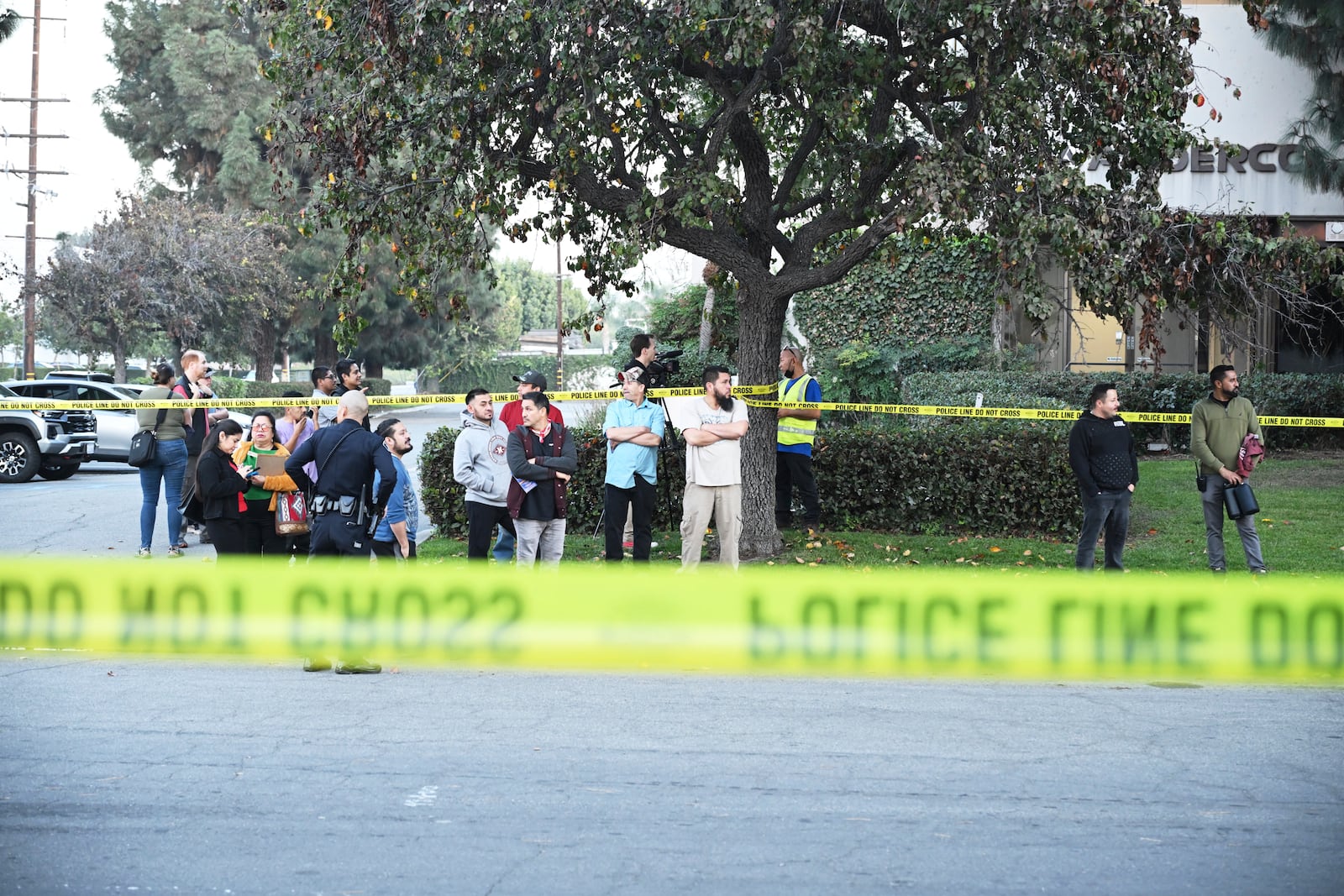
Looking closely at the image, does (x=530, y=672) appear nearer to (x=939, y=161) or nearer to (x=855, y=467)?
(x=939, y=161)

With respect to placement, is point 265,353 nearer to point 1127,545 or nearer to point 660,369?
point 660,369

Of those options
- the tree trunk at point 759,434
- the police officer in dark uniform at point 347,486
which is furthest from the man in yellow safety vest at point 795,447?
the police officer in dark uniform at point 347,486

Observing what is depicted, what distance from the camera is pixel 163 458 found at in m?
12.1

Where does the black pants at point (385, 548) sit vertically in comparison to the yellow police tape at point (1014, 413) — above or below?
below

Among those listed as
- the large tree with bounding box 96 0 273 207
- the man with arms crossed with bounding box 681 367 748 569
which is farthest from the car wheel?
the large tree with bounding box 96 0 273 207

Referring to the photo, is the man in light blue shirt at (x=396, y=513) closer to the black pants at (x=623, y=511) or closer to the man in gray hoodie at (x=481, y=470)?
the man in gray hoodie at (x=481, y=470)

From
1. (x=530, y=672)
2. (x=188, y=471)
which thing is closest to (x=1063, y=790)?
(x=530, y=672)

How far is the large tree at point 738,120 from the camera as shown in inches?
376

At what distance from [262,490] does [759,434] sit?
444 centimetres

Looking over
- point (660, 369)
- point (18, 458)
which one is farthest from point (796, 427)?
point (18, 458)

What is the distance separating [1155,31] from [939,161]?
1801 millimetres

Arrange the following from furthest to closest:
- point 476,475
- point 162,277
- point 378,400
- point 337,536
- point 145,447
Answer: point 162,277, point 145,447, point 378,400, point 476,475, point 337,536

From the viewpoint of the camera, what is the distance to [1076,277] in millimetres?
9867

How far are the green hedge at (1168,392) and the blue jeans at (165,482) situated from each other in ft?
33.6
